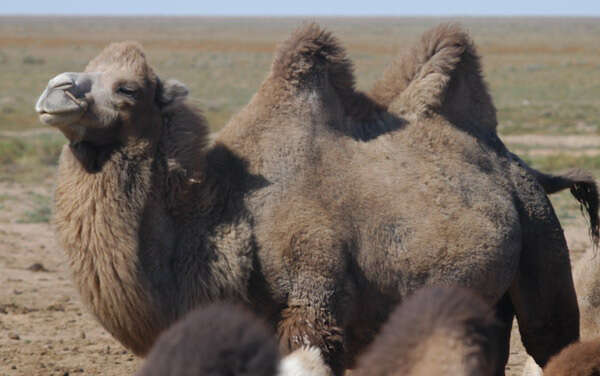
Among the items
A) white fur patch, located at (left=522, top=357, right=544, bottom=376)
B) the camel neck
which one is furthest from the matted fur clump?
white fur patch, located at (left=522, top=357, right=544, bottom=376)

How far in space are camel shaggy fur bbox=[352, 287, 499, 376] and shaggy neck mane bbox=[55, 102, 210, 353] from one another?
2515mm

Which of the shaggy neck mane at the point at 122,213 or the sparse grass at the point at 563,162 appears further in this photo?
the sparse grass at the point at 563,162

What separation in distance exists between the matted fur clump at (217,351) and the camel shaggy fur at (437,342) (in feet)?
0.84

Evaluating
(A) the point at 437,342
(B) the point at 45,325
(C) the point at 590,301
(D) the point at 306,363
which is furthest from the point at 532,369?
(A) the point at 437,342

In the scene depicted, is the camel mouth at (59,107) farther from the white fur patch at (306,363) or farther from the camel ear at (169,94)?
the white fur patch at (306,363)

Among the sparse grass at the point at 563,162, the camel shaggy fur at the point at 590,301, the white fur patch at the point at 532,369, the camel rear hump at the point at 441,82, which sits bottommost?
the sparse grass at the point at 563,162

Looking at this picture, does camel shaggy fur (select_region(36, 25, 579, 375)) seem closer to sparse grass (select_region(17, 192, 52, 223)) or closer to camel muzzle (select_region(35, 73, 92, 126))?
camel muzzle (select_region(35, 73, 92, 126))

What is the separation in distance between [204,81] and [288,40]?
48.3 m

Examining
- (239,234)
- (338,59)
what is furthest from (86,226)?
(338,59)

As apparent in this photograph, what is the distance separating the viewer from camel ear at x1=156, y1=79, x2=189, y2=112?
480cm

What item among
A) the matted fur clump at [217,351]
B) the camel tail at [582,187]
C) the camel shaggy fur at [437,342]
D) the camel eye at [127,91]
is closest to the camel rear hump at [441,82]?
the camel tail at [582,187]

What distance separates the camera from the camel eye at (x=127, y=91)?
466 centimetres

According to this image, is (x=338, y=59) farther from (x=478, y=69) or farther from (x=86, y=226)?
(x=86, y=226)

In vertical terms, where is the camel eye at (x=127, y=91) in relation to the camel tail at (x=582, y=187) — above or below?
above
